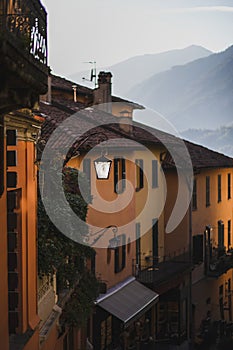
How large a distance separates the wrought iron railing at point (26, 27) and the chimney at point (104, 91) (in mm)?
20251

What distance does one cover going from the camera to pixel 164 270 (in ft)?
88.3

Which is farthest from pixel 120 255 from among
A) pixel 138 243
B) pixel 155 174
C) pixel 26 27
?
pixel 26 27

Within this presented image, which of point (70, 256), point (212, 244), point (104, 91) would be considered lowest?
point (212, 244)

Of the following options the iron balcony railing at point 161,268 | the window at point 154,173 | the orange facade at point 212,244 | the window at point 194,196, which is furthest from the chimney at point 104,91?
the iron balcony railing at point 161,268

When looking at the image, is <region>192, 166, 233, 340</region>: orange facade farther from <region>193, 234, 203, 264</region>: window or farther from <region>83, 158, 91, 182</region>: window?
<region>83, 158, 91, 182</region>: window

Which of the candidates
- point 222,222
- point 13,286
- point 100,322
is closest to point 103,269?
point 100,322

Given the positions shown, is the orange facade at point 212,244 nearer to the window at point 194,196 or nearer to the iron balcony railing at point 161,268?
the window at point 194,196

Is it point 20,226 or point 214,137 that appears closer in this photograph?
point 20,226

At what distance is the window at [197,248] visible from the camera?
31.0 metres

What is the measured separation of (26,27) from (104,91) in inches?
851

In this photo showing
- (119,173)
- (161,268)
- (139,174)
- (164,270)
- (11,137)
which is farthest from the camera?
(161,268)

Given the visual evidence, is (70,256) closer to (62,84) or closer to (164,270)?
(164,270)

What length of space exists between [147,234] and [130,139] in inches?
192

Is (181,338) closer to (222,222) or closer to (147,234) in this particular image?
(147,234)
